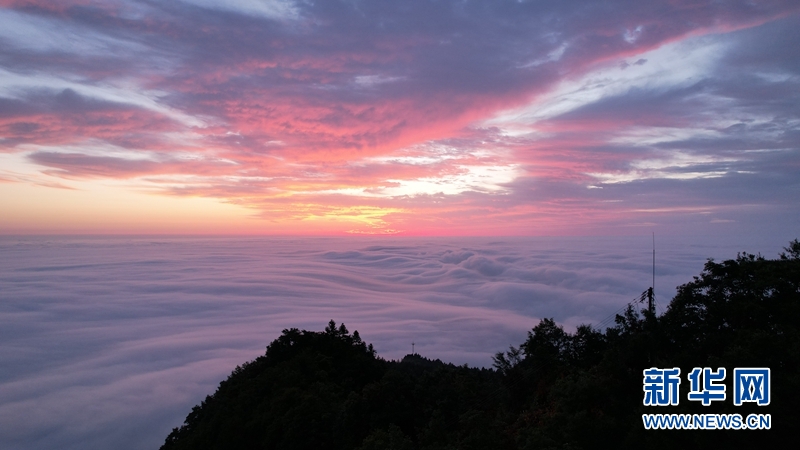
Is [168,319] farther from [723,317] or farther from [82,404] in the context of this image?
[723,317]

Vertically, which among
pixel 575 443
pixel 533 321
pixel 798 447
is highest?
pixel 798 447

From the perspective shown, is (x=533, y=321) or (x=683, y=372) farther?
(x=533, y=321)

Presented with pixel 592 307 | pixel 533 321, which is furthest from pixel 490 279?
pixel 592 307

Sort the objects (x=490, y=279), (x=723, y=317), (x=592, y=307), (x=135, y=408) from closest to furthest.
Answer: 1. (x=723, y=317)
2. (x=135, y=408)
3. (x=592, y=307)
4. (x=490, y=279)

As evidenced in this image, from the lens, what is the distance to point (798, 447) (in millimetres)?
8250

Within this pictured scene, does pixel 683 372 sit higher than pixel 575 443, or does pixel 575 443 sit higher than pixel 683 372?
pixel 683 372

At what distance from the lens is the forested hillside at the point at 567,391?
32.7 ft

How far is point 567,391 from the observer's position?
12039mm

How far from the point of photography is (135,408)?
175ft

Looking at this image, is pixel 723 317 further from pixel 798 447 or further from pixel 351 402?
pixel 351 402

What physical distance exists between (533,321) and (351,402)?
262ft

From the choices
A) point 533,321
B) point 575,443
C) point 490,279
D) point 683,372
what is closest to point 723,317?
point 683,372

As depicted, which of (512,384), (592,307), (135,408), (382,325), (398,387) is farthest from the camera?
(382,325)

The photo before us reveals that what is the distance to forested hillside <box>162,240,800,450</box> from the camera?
32.7 ft
